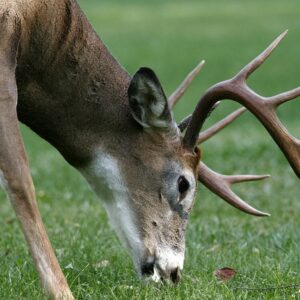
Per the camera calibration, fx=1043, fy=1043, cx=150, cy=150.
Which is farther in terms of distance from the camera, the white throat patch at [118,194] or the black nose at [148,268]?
the white throat patch at [118,194]

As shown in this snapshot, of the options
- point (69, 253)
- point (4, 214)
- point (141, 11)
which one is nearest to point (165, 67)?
point (141, 11)

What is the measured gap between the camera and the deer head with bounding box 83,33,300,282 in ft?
20.6

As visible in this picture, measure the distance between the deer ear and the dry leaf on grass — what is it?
0.97m

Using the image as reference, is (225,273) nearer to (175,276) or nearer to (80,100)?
(175,276)

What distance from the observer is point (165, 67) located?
2808 cm

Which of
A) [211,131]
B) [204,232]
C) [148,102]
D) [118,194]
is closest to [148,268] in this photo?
[118,194]

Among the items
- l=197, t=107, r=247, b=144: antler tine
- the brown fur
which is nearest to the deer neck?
Answer: the brown fur

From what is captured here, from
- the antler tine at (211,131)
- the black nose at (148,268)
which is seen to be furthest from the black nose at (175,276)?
the antler tine at (211,131)

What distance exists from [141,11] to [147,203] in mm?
35405

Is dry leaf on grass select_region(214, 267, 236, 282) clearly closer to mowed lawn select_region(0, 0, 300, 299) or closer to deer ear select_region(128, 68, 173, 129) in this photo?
mowed lawn select_region(0, 0, 300, 299)

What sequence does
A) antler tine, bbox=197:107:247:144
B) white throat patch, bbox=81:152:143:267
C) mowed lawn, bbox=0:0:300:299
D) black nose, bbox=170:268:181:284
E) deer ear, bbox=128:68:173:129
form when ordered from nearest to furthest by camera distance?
mowed lawn, bbox=0:0:300:299, deer ear, bbox=128:68:173:129, black nose, bbox=170:268:181:284, white throat patch, bbox=81:152:143:267, antler tine, bbox=197:107:247:144

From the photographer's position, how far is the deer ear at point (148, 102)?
615 centimetres

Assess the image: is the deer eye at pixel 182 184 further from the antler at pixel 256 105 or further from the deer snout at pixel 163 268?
the deer snout at pixel 163 268

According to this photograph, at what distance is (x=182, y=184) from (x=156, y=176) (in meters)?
0.17
